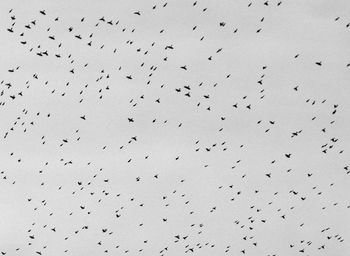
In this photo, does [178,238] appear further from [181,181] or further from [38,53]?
[38,53]

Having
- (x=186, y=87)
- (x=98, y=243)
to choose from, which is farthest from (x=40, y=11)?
(x=98, y=243)

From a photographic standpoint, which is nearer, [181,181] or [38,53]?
[38,53]

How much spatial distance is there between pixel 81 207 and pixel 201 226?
11.2m

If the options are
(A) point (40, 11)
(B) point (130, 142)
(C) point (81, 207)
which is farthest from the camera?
(C) point (81, 207)

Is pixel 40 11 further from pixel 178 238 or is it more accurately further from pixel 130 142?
pixel 178 238

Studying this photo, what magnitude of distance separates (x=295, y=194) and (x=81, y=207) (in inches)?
767

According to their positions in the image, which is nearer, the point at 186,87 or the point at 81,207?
the point at 186,87

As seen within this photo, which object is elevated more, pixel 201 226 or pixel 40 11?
pixel 40 11

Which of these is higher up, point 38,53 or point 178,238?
point 38,53

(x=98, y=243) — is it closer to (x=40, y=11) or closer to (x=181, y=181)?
(x=181, y=181)

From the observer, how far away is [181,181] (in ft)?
291

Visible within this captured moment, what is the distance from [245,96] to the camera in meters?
79.6

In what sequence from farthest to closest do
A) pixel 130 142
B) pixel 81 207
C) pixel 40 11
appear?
1. pixel 81 207
2. pixel 130 142
3. pixel 40 11

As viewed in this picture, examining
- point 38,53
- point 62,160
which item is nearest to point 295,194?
point 62,160
